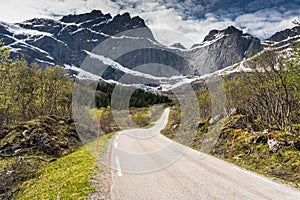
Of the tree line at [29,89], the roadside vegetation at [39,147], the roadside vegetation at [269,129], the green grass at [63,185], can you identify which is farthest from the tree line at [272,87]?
the tree line at [29,89]

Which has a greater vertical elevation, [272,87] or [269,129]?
[272,87]

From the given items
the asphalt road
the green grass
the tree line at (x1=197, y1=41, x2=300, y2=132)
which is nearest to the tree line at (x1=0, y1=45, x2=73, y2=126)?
the green grass

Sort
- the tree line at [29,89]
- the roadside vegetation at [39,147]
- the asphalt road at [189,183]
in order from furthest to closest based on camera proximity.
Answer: the tree line at [29,89] < the roadside vegetation at [39,147] < the asphalt road at [189,183]

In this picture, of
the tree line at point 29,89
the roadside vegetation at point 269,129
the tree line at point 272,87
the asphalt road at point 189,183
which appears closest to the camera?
the asphalt road at point 189,183

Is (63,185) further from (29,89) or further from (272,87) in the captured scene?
(29,89)

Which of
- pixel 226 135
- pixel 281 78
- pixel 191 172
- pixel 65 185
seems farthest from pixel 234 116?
pixel 65 185

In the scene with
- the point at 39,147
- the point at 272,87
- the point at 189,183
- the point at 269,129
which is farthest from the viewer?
the point at 272,87

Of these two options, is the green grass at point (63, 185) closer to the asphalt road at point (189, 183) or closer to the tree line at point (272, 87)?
the asphalt road at point (189, 183)

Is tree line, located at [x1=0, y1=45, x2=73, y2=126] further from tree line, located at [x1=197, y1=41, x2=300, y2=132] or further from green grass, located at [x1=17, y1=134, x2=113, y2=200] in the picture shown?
tree line, located at [x1=197, y1=41, x2=300, y2=132]

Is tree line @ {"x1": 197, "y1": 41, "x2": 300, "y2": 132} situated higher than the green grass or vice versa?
tree line @ {"x1": 197, "y1": 41, "x2": 300, "y2": 132}

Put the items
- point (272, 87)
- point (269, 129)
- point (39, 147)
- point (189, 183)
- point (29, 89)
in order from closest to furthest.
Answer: point (189, 183) → point (39, 147) → point (269, 129) → point (272, 87) → point (29, 89)

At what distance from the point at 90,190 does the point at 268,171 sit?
9.38 meters

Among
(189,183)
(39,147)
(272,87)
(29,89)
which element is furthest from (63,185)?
(29,89)

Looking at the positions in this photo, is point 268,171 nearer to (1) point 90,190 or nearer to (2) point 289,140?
(2) point 289,140
